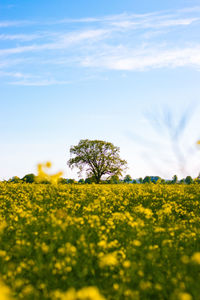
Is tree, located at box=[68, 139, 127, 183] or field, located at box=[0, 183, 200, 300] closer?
field, located at box=[0, 183, 200, 300]

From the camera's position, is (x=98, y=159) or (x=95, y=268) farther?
(x=98, y=159)

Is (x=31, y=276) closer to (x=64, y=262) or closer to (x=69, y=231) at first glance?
(x=64, y=262)

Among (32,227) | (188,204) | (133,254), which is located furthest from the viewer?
(188,204)

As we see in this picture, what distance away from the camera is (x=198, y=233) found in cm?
757

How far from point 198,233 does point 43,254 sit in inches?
176

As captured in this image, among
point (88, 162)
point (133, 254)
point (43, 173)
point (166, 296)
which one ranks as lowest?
point (166, 296)

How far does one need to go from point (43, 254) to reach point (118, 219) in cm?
252

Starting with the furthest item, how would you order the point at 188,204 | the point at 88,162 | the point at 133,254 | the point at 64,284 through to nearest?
the point at 88,162
the point at 188,204
the point at 133,254
the point at 64,284

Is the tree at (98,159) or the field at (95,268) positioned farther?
the tree at (98,159)

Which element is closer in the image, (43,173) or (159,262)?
(43,173)

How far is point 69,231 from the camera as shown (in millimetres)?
6000

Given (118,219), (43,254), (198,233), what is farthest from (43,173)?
(198,233)

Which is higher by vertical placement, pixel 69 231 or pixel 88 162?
pixel 88 162

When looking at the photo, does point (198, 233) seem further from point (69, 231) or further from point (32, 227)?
point (32, 227)
